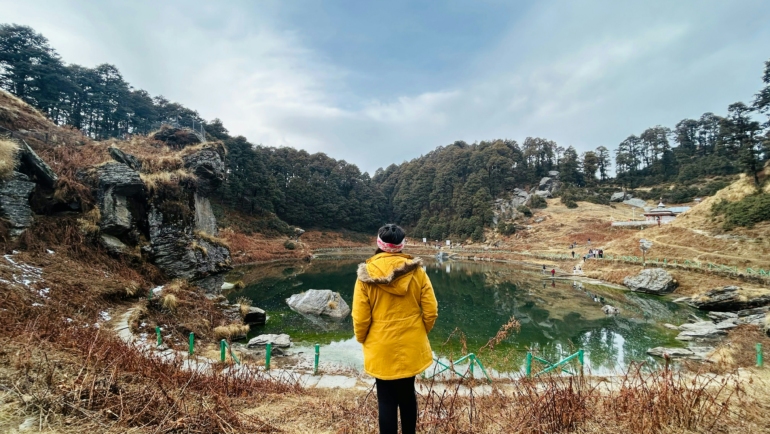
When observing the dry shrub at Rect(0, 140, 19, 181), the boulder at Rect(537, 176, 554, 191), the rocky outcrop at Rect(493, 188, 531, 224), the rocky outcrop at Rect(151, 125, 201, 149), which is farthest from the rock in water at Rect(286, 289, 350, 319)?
the boulder at Rect(537, 176, 554, 191)

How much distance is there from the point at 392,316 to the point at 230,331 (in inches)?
347

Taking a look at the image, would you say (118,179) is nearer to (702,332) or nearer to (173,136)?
(173,136)

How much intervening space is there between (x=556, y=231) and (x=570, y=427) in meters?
44.5

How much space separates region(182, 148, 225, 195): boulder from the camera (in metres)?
14.9

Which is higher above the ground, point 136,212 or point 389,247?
point 136,212

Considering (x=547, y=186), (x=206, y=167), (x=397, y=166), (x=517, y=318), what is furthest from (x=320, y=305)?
(x=397, y=166)

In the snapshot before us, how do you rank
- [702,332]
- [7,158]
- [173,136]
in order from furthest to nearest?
[173,136], [702,332], [7,158]

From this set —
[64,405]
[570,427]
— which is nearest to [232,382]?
[64,405]

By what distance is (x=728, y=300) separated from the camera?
13.7 meters

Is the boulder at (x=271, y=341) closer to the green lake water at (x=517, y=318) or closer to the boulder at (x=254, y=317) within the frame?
the green lake water at (x=517, y=318)

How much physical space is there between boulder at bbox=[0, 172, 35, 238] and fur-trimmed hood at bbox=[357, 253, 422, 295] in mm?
9942

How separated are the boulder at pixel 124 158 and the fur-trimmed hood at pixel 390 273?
1257cm

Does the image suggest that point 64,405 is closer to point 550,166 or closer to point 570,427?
point 570,427

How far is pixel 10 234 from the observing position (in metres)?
7.09
